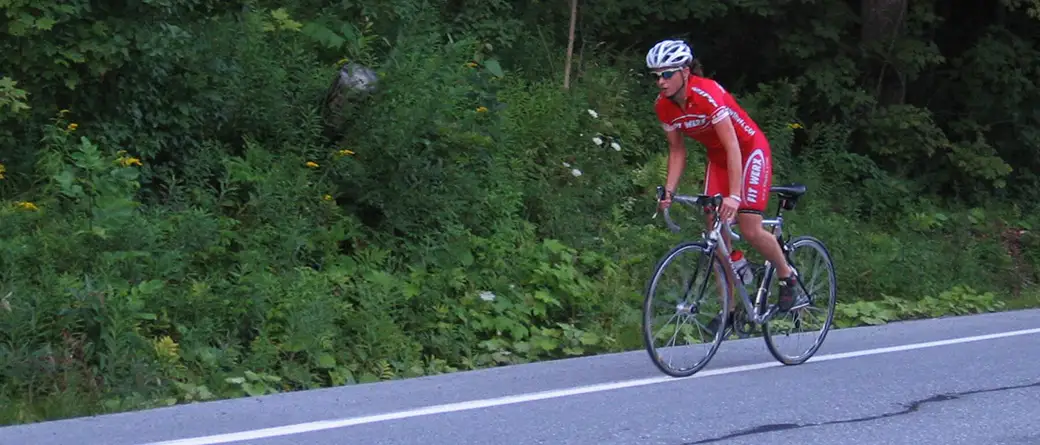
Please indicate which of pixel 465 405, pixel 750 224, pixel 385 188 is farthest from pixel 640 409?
pixel 385 188

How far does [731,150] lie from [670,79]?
54 centimetres

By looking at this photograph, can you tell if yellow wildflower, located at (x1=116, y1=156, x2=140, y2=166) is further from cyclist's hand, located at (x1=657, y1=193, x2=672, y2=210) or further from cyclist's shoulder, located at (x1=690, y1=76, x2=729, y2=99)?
cyclist's shoulder, located at (x1=690, y1=76, x2=729, y2=99)

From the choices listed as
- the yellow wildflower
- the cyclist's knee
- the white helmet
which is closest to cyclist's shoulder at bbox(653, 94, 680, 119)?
the white helmet

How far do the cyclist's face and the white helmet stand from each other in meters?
0.04

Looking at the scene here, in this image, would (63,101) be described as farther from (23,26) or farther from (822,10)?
(822,10)

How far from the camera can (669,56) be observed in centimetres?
748

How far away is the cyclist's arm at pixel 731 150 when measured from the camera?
24.9 ft

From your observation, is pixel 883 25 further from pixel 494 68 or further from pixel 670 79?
pixel 670 79

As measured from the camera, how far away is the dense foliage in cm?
824

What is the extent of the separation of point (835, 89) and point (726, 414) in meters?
9.93

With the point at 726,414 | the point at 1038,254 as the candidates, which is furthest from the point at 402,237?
the point at 1038,254

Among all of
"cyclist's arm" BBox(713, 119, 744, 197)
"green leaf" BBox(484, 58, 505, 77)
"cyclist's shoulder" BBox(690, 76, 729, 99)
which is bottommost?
"green leaf" BBox(484, 58, 505, 77)

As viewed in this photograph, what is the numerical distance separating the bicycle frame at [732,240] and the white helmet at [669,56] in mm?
722

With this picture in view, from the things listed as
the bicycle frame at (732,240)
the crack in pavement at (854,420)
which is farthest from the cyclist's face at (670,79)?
the crack in pavement at (854,420)
